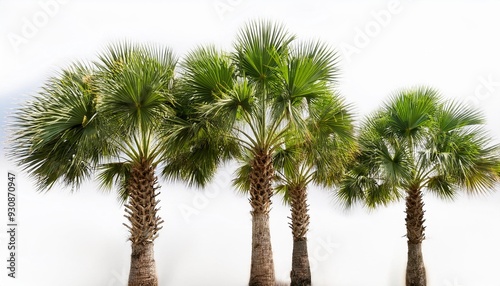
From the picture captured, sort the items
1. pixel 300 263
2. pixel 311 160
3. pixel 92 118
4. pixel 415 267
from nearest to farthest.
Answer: pixel 92 118 < pixel 311 160 < pixel 415 267 < pixel 300 263

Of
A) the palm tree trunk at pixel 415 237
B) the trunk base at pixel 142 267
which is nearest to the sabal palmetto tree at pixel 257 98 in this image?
the trunk base at pixel 142 267

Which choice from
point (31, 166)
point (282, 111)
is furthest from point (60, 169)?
point (282, 111)

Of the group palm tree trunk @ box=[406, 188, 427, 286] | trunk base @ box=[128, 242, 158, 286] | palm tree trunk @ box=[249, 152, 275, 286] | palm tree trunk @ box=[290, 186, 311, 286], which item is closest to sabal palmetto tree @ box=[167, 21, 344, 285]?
palm tree trunk @ box=[249, 152, 275, 286]

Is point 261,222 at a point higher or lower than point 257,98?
lower

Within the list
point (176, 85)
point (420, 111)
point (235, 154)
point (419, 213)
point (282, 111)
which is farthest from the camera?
point (419, 213)

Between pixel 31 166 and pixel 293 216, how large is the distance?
7712 millimetres

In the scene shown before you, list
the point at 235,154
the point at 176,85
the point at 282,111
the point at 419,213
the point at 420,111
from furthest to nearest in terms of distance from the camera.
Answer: the point at 419,213, the point at 420,111, the point at 235,154, the point at 176,85, the point at 282,111

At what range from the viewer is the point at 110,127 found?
10.1 m

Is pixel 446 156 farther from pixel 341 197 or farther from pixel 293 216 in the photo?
pixel 293 216

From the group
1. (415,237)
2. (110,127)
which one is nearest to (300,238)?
(415,237)

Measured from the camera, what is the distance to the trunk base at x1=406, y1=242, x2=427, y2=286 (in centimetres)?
1416

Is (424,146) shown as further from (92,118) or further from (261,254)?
(92,118)

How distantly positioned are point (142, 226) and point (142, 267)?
88 centimetres

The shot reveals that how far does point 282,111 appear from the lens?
10266 millimetres
